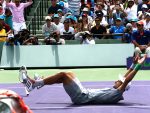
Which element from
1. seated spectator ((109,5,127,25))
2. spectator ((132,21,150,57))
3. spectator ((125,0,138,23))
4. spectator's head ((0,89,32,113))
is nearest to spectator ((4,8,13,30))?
seated spectator ((109,5,127,25))

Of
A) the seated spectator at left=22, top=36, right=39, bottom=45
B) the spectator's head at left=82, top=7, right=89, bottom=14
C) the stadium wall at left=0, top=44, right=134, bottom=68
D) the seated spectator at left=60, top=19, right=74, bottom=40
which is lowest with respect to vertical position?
the stadium wall at left=0, top=44, right=134, bottom=68

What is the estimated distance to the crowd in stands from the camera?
2028 centimetres

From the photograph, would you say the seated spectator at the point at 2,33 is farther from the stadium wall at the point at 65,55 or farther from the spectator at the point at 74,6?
the spectator at the point at 74,6

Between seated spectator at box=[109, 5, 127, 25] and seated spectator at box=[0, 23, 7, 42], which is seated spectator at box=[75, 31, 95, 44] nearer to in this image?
seated spectator at box=[109, 5, 127, 25]

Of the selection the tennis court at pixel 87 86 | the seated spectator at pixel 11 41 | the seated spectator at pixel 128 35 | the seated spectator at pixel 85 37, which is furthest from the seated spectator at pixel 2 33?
the seated spectator at pixel 128 35

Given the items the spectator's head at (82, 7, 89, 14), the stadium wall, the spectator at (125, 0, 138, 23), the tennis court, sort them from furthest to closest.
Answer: the spectator at (125, 0, 138, 23) → the spectator's head at (82, 7, 89, 14) → the stadium wall → the tennis court

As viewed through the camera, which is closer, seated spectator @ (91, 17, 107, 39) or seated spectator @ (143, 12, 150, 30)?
seated spectator @ (91, 17, 107, 39)

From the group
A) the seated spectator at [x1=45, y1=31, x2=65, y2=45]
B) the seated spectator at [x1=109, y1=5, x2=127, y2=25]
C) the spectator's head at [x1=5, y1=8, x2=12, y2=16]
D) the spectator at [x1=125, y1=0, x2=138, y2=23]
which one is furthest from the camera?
the spectator at [x1=125, y1=0, x2=138, y2=23]

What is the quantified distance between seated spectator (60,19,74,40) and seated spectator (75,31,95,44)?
33 cm

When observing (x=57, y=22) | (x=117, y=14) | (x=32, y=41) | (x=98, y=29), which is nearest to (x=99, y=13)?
(x=98, y=29)

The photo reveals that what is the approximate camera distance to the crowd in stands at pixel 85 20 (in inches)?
798

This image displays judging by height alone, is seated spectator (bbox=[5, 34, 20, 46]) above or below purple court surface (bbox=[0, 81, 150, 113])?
above

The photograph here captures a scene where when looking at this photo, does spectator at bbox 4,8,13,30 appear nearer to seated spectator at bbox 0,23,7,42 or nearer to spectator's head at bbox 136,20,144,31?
seated spectator at bbox 0,23,7,42

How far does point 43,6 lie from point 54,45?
6.12m
